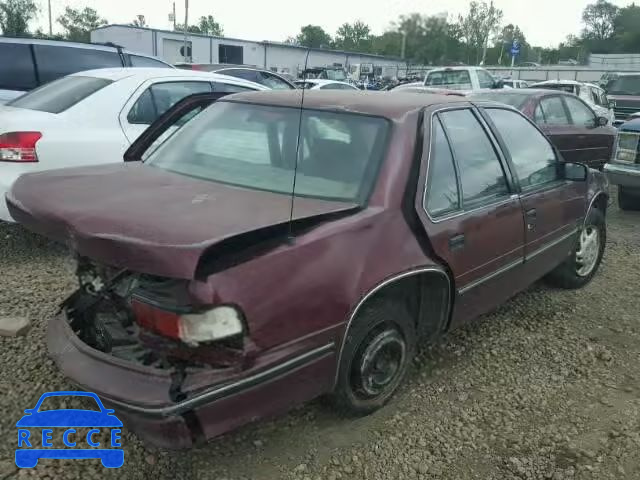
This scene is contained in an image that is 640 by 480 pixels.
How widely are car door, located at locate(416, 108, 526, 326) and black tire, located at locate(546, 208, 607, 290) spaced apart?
111 cm

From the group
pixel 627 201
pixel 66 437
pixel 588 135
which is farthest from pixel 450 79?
pixel 66 437

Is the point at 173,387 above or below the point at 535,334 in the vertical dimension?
above

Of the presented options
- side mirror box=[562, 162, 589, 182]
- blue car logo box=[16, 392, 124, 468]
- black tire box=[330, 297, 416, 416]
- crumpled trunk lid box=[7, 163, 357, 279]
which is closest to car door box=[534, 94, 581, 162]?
side mirror box=[562, 162, 589, 182]

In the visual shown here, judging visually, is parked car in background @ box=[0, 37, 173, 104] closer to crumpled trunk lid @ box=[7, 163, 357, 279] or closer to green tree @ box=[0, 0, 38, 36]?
crumpled trunk lid @ box=[7, 163, 357, 279]

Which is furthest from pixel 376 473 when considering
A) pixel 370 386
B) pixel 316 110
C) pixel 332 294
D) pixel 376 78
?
pixel 376 78

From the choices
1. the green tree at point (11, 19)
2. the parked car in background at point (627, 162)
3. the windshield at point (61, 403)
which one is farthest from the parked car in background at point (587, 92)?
the green tree at point (11, 19)

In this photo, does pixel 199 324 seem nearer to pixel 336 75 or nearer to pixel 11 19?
pixel 336 75

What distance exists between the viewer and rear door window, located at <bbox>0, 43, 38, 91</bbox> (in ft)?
22.5

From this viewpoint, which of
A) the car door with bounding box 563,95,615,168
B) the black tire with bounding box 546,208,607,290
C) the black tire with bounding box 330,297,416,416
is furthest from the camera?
the car door with bounding box 563,95,615,168

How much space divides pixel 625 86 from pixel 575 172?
1445 centimetres

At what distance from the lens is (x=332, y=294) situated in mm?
2322

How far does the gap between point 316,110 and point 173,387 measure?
1711 millimetres

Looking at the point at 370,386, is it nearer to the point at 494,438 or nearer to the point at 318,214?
the point at 494,438

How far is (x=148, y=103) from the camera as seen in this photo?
5.25 meters
